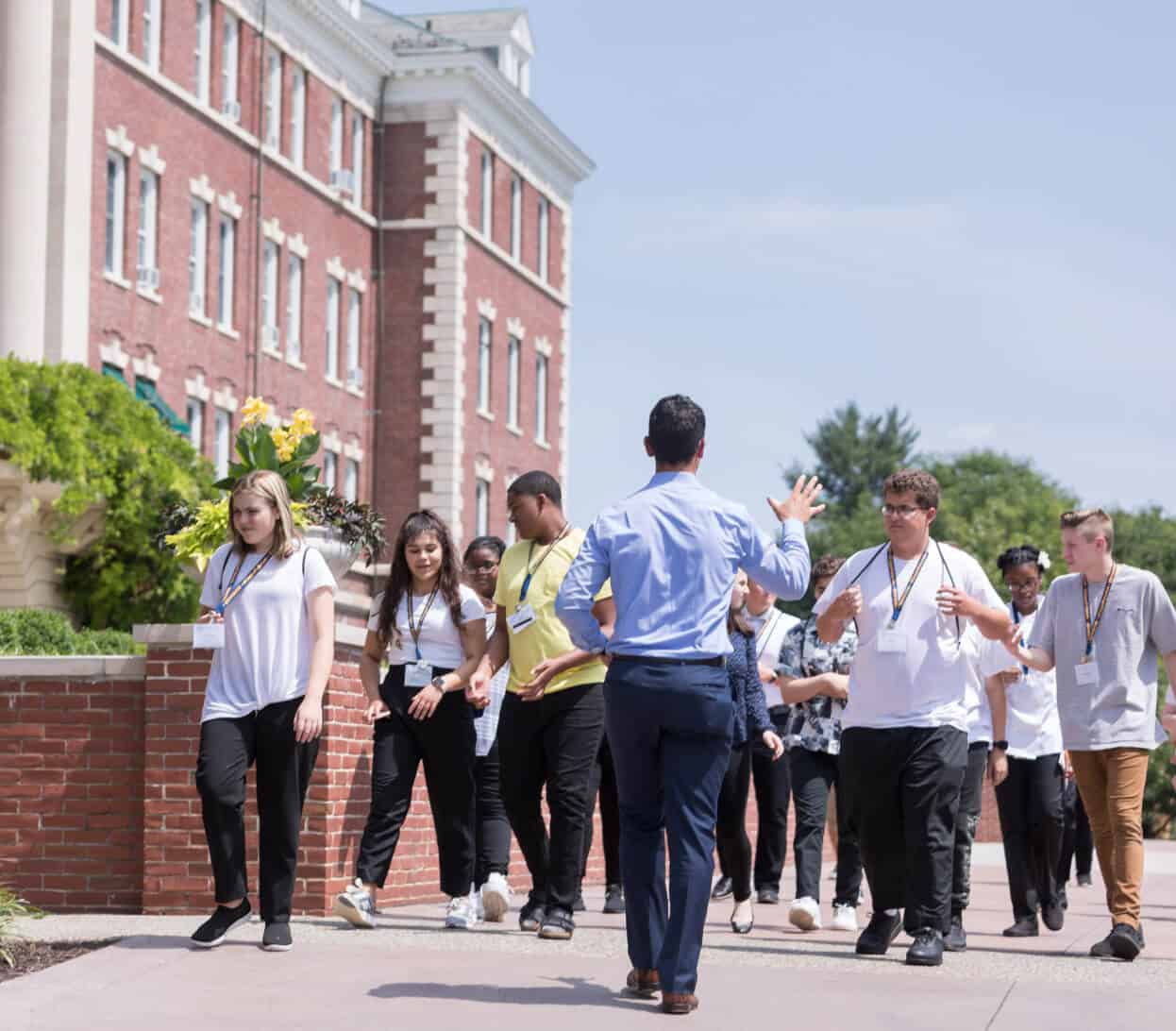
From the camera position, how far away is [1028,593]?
12000 millimetres

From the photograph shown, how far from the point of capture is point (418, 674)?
10977mm

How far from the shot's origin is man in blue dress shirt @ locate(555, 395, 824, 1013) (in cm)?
820

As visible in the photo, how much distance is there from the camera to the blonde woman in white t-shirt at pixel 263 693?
949 cm

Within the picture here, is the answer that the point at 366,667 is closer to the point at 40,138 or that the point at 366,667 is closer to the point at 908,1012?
the point at 908,1012

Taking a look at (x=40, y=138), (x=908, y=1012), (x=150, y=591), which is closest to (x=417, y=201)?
(x=40, y=138)

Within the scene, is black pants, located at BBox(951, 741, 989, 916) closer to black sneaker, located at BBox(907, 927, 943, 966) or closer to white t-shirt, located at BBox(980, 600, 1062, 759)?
white t-shirt, located at BBox(980, 600, 1062, 759)

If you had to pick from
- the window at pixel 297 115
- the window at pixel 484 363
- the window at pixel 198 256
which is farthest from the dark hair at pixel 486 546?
the window at pixel 484 363

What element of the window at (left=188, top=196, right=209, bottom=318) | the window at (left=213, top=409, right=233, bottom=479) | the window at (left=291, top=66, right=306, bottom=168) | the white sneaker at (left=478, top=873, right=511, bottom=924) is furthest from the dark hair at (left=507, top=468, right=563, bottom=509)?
the window at (left=291, top=66, right=306, bottom=168)

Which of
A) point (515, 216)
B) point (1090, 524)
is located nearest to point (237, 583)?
point (1090, 524)

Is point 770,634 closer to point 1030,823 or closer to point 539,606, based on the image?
point 1030,823

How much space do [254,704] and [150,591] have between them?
2379cm

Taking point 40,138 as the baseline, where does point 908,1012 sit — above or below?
below

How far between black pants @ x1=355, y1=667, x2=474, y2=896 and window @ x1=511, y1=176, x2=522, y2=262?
44.7m

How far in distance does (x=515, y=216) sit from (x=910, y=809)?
152 ft
